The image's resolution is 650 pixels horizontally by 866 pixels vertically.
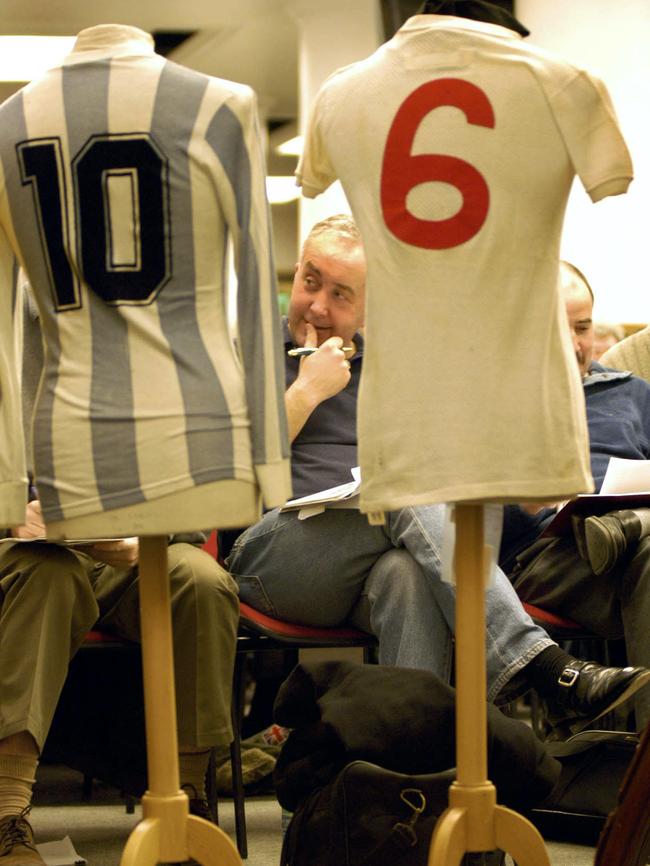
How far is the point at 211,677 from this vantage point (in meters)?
2.60

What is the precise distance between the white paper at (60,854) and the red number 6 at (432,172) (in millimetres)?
1416

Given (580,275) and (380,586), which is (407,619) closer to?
(380,586)

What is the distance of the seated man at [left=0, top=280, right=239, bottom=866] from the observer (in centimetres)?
238

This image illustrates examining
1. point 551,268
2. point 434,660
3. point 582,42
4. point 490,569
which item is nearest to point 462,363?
point 551,268

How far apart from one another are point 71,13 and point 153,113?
5387 mm

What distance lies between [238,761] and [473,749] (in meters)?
0.94

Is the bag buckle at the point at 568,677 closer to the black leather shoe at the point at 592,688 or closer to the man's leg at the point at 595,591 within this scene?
the black leather shoe at the point at 592,688

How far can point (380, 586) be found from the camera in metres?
2.73

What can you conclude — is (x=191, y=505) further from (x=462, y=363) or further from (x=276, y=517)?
(x=276, y=517)

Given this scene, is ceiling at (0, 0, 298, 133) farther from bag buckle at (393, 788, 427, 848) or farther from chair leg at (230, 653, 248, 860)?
bag buckle at (393, 788, 427, 848)

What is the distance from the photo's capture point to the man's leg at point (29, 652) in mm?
2350

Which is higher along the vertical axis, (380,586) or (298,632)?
(380,586)

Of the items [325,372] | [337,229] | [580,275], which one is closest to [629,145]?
[580,275]

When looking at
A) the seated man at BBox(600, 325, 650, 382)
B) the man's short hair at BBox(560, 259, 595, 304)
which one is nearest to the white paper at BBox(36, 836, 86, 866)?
the man's short hair at BBox(560, 259, 595, 304)
